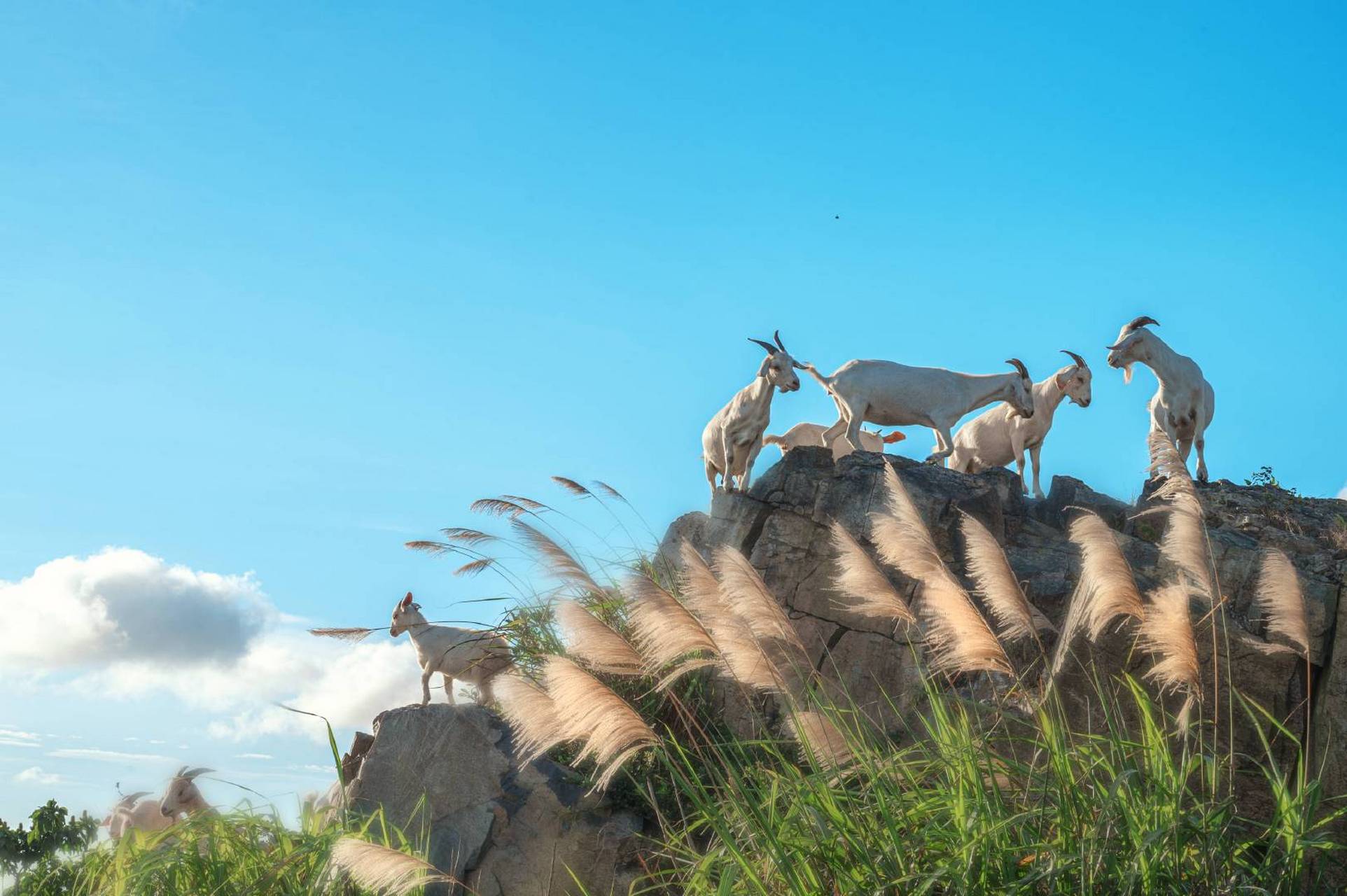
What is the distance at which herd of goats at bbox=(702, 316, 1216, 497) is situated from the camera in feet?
41.3

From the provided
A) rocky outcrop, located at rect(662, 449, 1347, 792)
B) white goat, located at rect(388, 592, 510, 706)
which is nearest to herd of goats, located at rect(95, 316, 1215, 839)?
white goat, located at rect(388, 592, 510, 706)

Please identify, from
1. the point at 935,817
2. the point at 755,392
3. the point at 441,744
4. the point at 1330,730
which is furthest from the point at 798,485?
the point at 935,817

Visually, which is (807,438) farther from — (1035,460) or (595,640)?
A: (595,640)

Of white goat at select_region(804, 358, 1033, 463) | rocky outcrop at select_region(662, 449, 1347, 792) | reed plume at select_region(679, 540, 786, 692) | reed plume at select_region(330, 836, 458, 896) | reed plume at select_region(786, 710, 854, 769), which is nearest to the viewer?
reed plume at select_region(330, 836, 458, 896)

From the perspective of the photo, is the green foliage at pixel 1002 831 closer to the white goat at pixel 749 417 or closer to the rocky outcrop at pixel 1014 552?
the rocky outcrop at pixel 1014 552

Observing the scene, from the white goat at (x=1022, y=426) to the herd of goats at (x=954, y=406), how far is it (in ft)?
0.04

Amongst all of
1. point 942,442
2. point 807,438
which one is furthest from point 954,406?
point 807,438

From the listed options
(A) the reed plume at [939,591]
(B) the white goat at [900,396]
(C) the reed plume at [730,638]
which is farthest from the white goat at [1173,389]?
(C) the reed plume at [730,638]

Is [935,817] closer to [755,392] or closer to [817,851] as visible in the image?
[817,851]

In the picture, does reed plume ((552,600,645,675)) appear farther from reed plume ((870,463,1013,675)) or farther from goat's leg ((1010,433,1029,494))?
goat's leg ((1010,433,1029,494))

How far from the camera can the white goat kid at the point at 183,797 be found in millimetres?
10976

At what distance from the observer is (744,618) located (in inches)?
217

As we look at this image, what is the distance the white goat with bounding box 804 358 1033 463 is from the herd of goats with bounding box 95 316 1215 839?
1 centimetres

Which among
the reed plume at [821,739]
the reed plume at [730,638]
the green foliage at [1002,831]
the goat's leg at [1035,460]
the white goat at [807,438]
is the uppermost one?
the white goat at [807,438]
